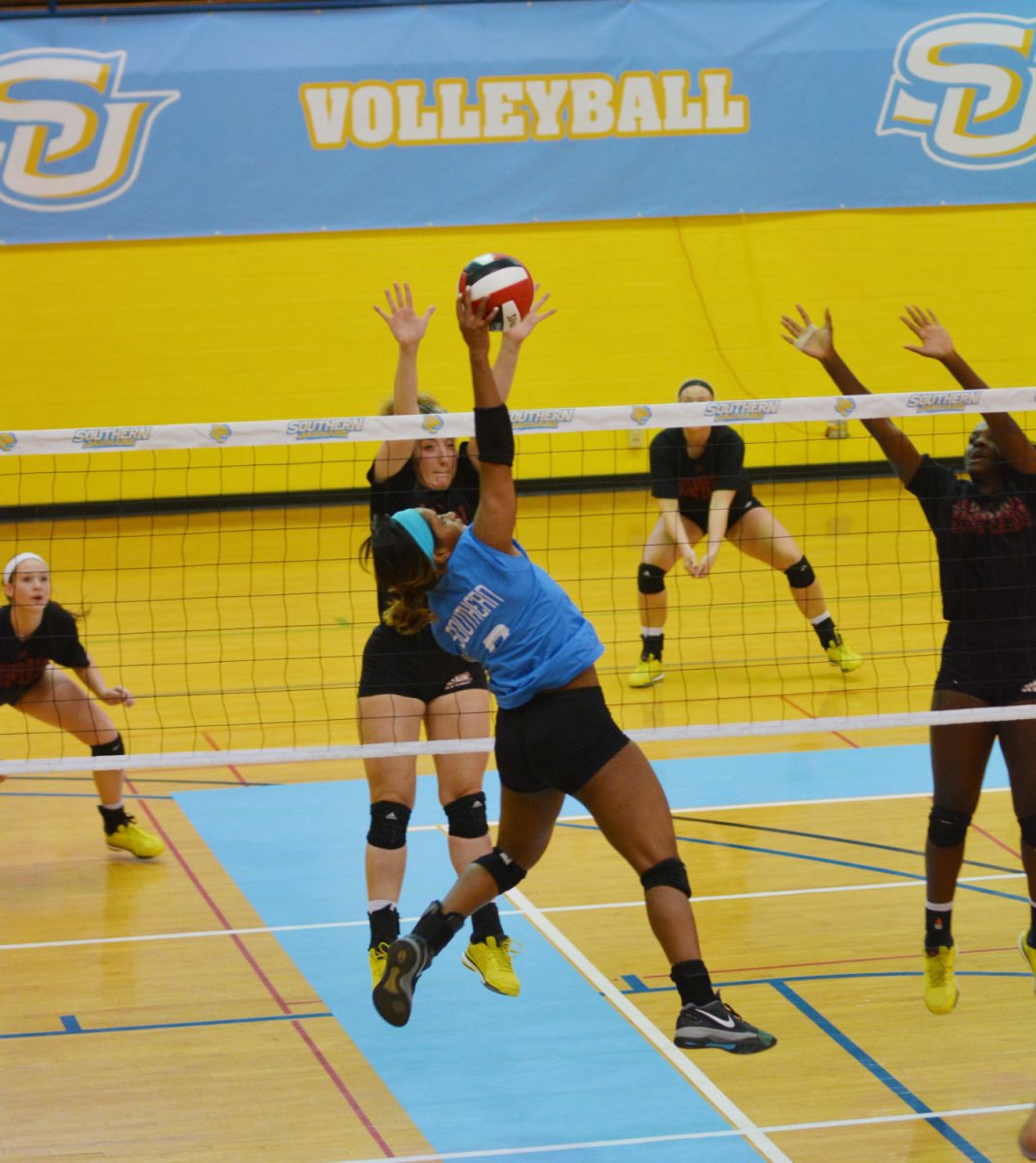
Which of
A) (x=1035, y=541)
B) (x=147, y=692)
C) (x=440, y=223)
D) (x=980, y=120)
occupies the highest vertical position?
(x=980, y=120)

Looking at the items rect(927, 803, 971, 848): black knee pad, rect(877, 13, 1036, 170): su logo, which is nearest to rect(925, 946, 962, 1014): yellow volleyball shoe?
rect(927, 803, 971, 848): black knee pad

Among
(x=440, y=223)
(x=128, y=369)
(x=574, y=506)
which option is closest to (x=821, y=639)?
(x=574, y=506)

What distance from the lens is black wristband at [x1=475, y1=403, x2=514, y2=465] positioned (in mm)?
4852

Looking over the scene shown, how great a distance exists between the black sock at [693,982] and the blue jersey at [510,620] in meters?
0.90

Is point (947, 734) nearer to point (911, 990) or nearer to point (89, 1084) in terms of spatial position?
point (911, 990)

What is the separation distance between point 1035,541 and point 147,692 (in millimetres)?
6524

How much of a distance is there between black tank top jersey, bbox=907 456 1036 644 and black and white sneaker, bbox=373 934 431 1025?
222 cm

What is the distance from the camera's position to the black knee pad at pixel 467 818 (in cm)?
612

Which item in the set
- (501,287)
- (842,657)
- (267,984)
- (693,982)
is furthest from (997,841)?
(501,287)

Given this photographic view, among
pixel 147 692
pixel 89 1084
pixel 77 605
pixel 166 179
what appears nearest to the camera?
pixel 89 1084

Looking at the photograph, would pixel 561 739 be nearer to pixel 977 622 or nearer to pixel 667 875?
pixel 667 875

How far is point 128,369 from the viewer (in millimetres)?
16203

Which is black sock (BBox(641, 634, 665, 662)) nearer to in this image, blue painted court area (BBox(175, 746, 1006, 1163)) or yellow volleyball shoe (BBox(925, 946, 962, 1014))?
blue painted court area (BBox(175, 746, 1006, 1163))

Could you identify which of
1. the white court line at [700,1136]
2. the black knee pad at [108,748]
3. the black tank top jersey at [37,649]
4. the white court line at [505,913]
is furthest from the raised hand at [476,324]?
the black knee pad at [108,748]
